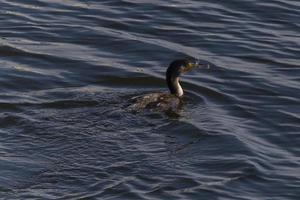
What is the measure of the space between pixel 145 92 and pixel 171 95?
484mm

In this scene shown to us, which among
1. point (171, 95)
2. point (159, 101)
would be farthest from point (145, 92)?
point (159, 101)

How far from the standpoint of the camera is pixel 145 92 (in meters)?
18.1

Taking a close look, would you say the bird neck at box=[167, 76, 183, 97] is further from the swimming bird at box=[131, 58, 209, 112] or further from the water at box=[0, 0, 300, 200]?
the water at box=[0, 0, 300, 200]

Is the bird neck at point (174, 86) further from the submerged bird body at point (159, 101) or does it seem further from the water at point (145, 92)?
the water at point (145, 92)

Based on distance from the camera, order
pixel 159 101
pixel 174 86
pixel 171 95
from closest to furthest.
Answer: pixel 159 101 → pixel 171 95 → pixel 174 86

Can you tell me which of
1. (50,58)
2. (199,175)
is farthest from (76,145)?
(50,58)

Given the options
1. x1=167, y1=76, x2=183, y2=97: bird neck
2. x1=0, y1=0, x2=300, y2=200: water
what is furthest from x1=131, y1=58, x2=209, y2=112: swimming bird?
x1=0, y1=0, x2=300, y2=200: water

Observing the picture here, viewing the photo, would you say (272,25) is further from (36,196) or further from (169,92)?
(36,196)

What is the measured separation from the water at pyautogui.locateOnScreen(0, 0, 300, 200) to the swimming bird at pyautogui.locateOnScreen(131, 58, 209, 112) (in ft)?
0.77

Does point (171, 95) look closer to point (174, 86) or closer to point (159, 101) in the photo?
point (174, 86)

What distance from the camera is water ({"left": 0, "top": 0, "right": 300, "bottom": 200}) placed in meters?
14.0

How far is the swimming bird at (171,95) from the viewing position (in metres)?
17.1

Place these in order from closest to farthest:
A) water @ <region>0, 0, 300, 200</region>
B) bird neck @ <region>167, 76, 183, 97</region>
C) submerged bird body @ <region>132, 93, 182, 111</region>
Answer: water @ <region>0, 0, 300, 200</region> → submerged bird body @ <region>132, 93, 182, 111</region> → bird neck @ <region>167, 76, 183, 97</region>

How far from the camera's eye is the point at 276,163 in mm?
14844
